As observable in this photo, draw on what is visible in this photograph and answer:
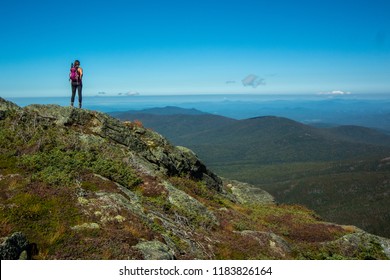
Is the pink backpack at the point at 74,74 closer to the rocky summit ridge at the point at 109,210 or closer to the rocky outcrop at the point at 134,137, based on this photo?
the rocky outcrop at the point at 134,137

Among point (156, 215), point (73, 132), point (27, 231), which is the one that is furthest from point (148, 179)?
point (27, 231)

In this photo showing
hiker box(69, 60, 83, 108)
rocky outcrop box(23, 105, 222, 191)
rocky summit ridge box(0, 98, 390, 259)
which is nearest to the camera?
rocky summit ridge box(0, 98, 390, 259)

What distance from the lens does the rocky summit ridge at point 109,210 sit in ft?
36.8

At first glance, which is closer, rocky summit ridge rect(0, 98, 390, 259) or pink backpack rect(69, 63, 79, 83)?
rocky summit ridge rect(0, 98, 390, 259)

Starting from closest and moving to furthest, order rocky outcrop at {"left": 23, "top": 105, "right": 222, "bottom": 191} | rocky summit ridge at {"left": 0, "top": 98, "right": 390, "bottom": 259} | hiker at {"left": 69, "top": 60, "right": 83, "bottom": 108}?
rocky summit ridge at {"left": 0, "top": 98, "right": 390, "bottom": 259} → rocky outcrop at {"left": 23, "top": 105, "right": 222, "bottom": 191} → hiker at {"left": 69, "top": 60, "right": 83, "bottom": 108}

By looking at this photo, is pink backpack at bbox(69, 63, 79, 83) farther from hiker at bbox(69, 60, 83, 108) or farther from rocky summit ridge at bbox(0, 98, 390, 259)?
rocky summit ridge at bbox(0, 98, 390, 259)

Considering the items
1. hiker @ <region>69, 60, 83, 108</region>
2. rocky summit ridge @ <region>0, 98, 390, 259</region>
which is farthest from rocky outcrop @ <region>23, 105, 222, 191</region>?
hiker @ <region>69, 60, 83, 108</region>

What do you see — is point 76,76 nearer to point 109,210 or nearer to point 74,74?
point 74,74

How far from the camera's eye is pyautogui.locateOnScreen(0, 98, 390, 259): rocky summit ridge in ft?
36.8

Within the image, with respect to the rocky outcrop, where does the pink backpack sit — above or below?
above

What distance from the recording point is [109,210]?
44.2 ft

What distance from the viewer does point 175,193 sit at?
63.9 ft
